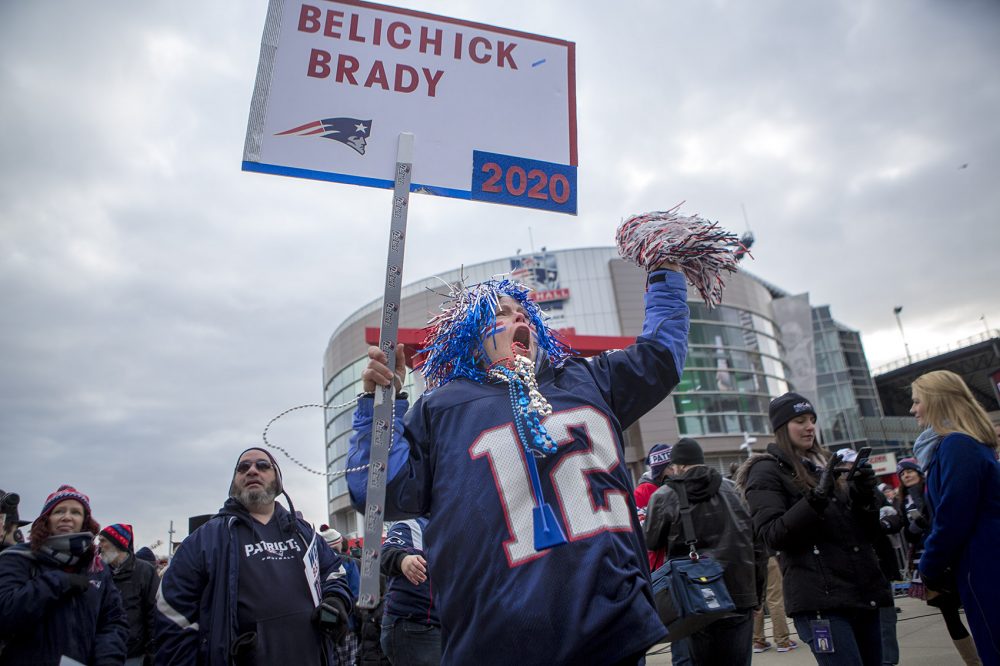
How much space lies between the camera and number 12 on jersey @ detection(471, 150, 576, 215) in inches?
99.6

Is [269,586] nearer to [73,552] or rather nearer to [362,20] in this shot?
[73,552]

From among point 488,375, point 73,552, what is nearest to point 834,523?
point 488,375

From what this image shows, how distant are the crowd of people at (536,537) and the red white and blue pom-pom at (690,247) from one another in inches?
3.3

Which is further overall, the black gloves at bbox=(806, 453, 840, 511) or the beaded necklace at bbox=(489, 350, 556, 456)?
the black gloves at bbox=(806, 453, 840, 511)

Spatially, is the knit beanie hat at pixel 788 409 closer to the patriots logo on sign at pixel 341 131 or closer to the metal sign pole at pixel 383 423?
the metal sign pole at pixel 383 423

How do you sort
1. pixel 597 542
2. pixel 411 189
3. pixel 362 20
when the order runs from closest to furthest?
pixel 597 542 → pixel 411 189 → pixel 362 20

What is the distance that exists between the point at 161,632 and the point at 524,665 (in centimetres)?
236

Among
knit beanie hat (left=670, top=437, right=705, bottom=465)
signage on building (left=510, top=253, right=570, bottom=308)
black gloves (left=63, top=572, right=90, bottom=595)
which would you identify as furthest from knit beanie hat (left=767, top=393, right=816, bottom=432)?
signage on building (left=510, top=253, right=570, bottom=308)

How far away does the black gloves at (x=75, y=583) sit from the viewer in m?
3.58

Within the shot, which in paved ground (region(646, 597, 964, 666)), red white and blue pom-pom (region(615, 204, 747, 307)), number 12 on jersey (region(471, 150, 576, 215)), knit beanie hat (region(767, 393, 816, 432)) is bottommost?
paved ground (region(646, 597, 964, 666))

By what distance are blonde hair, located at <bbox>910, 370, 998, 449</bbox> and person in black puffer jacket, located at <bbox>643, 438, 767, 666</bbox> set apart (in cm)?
128

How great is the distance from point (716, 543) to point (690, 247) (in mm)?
2322

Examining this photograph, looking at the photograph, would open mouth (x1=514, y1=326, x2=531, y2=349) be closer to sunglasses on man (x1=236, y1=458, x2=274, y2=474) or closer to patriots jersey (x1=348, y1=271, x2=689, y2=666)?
patriots jersey (x1=348, y1=271, x2=689, y2=666)

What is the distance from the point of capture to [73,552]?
3717 mm
